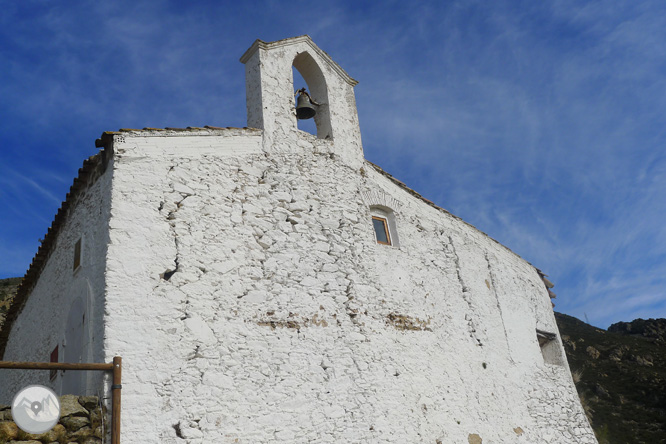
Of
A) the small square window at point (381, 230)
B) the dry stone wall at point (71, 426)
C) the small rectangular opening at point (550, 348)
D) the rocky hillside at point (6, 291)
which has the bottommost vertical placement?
the dry stone wall at point (71, 426)

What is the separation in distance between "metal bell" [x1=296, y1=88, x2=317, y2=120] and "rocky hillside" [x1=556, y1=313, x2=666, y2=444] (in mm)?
11398

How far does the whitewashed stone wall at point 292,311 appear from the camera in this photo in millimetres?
6367

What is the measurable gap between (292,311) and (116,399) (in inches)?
101

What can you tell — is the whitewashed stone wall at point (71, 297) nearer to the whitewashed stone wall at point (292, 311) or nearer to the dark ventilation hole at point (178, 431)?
the whitewashed stone wall at point (292, 311)

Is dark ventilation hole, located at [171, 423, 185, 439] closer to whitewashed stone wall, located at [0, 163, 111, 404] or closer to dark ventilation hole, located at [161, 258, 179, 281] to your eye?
whitewashed stone wall, located at [0, 163, 111, 404]

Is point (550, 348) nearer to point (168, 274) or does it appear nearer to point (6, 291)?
point (168, 274)

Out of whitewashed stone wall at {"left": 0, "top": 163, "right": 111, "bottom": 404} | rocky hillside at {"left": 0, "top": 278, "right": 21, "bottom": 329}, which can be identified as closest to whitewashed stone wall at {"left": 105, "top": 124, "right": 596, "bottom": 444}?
whitewashed stone wall at {"left": 0, "top": 163, "right": 111, "bottom": 404}

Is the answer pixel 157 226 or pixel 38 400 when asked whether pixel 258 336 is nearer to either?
pixel 157 226

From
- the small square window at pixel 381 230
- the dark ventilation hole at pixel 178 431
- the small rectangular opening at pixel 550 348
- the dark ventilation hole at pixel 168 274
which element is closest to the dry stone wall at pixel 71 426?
the dark ventilation hole at pixel 178 431

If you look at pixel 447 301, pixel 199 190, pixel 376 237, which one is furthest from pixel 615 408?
pixel 199 190

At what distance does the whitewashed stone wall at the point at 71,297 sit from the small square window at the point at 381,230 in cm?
437

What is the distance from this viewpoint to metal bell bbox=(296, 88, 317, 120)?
956 cm

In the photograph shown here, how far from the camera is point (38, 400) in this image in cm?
510

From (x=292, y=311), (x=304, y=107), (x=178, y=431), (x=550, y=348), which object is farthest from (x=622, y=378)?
(x=178, y=431)
